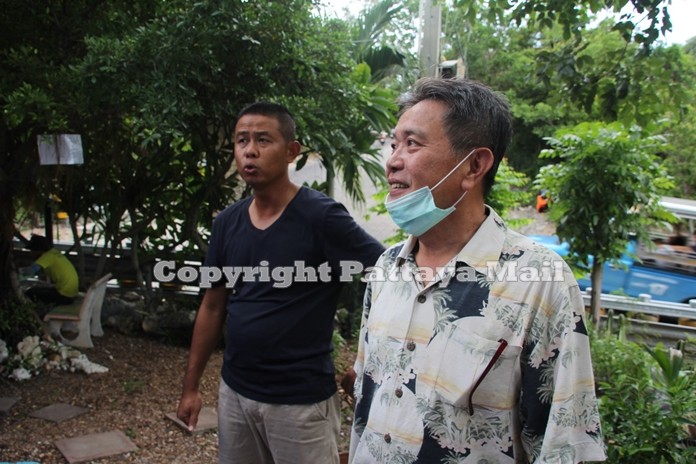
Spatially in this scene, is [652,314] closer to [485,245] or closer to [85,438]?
[85,438]

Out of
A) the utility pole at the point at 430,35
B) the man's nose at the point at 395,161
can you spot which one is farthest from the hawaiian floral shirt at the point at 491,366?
the utility pole at the point at 430,35

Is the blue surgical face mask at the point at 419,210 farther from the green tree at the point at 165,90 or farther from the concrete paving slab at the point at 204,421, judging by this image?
the concrete paving slab at the point at 204,421

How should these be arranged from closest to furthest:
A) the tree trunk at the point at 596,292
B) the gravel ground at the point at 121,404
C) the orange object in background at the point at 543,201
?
the gravel ground at the point at 121,404
the tree trunk at the point at 596,292
the orange object in background at the point at 543,201

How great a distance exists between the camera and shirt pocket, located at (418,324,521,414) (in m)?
1.48

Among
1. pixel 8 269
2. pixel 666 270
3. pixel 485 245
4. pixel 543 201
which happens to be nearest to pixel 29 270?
pixel 8 269

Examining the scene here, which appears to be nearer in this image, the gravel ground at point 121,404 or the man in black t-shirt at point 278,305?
the man in black t-shirt at point 278,305

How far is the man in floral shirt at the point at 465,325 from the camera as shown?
146 centimetres

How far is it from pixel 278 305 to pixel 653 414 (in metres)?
1.95

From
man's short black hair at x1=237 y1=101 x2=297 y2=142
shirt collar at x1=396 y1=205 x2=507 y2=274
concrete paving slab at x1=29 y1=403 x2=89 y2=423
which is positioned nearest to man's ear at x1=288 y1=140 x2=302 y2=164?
man's short black hair at x1=237 y1=101 x2=297 y2=142

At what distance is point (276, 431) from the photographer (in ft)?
7.59

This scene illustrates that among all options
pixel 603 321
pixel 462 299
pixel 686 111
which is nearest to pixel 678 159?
pixel 603 321

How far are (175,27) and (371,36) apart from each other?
4.16 metres

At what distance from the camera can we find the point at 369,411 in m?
1.74

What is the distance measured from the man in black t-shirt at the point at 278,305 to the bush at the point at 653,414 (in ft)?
5.07
